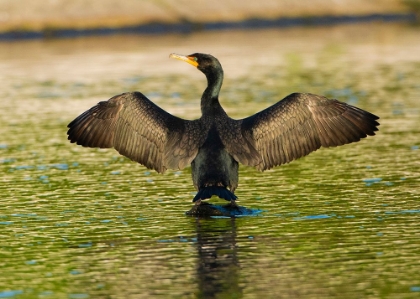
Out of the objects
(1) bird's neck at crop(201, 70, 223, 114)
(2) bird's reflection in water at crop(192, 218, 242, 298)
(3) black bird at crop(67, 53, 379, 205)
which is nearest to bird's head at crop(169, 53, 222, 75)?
(3) black bird at crop(67, 53, 379, 205)

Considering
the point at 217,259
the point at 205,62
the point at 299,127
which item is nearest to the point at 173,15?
the point at 205,62

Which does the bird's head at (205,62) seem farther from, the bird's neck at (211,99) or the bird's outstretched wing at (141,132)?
the bird's outstretched wing at (141,132)

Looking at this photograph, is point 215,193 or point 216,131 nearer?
point 215,193

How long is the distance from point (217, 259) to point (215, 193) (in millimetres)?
2057

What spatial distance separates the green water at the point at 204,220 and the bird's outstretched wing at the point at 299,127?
2.72 ft

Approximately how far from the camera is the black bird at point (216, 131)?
620 inches

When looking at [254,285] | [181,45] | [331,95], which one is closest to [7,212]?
[254,285]

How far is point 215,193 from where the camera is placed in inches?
587

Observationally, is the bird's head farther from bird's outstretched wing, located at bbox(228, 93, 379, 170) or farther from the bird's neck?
bird's outstretched wing, located at bbox(228, 93, 379, 170)

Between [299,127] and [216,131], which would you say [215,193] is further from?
[299,127]

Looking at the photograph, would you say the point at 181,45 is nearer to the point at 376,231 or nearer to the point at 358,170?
the point at 358,170

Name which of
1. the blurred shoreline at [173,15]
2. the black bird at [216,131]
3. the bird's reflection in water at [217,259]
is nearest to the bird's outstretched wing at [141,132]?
the black bird at [216,131]

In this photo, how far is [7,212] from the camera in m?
16.3

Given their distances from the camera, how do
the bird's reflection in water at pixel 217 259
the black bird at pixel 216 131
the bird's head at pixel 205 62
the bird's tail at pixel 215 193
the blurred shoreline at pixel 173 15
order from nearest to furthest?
1. the bird's reflection in water at pixel 217 259
2. the bird's tail at pixel 215 193
3. the black bird at pixel 216 131
4. the bird's head at pixel 205 62
5. the blurred shoreline at pixel 173 15
